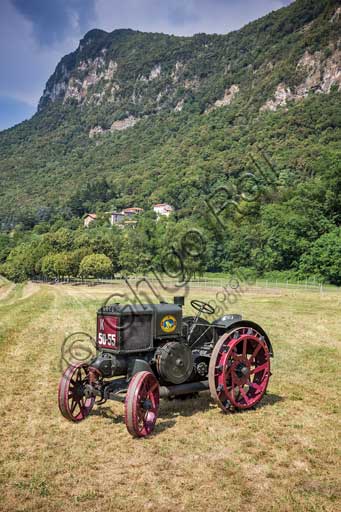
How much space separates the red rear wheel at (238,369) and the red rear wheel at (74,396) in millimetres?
1981

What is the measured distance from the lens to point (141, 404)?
6348mm

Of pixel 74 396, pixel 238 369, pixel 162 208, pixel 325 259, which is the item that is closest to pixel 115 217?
pixel 162 208

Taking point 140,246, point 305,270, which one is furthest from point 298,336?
point 140,246

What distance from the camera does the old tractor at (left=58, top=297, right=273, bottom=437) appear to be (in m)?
6.52

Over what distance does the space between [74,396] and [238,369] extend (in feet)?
8.73

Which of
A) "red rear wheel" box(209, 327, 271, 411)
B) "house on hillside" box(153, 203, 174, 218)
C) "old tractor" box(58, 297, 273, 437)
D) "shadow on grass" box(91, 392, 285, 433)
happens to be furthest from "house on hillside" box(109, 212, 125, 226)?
"old tractor" box(58, 297, 273, 437)

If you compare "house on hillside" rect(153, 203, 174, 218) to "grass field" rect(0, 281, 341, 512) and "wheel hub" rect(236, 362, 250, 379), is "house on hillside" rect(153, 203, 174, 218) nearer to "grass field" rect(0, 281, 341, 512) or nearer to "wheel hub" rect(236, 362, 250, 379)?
"grass field" rect(0, 281, 341, 512)

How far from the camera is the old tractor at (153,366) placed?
652 centimetres

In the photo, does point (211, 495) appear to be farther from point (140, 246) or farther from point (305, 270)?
point (140, 246)

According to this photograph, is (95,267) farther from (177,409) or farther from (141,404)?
(141,404)

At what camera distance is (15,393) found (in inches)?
332

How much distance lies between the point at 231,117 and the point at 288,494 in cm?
19758

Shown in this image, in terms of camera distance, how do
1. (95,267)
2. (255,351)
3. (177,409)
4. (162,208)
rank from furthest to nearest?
(162,208)
(95,267)
(255,351)
(177,409)

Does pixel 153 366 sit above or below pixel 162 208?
below
